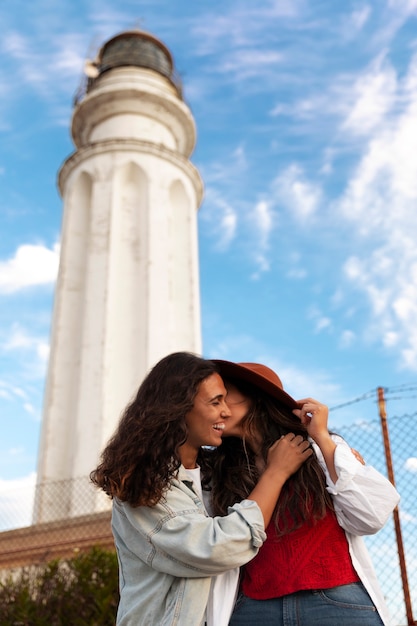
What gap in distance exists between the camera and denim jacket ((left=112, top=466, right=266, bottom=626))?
221 cm

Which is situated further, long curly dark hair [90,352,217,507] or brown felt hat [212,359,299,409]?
brown felt hat [212,359,299,409]

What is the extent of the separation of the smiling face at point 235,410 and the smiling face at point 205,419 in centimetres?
13

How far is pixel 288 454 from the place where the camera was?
8.29 ft

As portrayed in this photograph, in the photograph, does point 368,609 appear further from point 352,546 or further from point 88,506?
point 88,506

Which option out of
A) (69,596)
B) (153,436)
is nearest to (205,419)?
(153,436)

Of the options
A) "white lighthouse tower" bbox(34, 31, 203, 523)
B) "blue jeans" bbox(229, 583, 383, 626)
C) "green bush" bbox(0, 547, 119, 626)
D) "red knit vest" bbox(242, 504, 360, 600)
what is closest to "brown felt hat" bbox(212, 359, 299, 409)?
"red knit vest" bbox(242, 504, 360, 600)

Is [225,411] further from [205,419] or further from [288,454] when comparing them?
[288,454]

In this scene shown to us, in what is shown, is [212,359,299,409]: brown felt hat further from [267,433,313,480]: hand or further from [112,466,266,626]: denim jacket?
[112,466,266,626]: denim jacket

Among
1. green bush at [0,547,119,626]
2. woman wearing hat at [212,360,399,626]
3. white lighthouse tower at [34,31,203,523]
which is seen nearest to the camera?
woman wearing hat at [212,360,399,626]

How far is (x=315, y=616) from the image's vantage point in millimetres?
2277

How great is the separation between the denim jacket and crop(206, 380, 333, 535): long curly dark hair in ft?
0.92

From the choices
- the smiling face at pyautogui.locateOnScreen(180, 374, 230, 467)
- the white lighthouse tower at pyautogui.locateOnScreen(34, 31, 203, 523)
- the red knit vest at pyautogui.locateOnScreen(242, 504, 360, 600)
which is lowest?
the red knit vest at pyautogui.locateOnScreen(242, 504, 360, 600)

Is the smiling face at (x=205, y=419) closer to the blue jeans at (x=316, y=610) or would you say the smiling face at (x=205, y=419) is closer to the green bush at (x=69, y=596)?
the blue jeans at (x=316, y=610)

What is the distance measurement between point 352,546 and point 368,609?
24 centimetres
